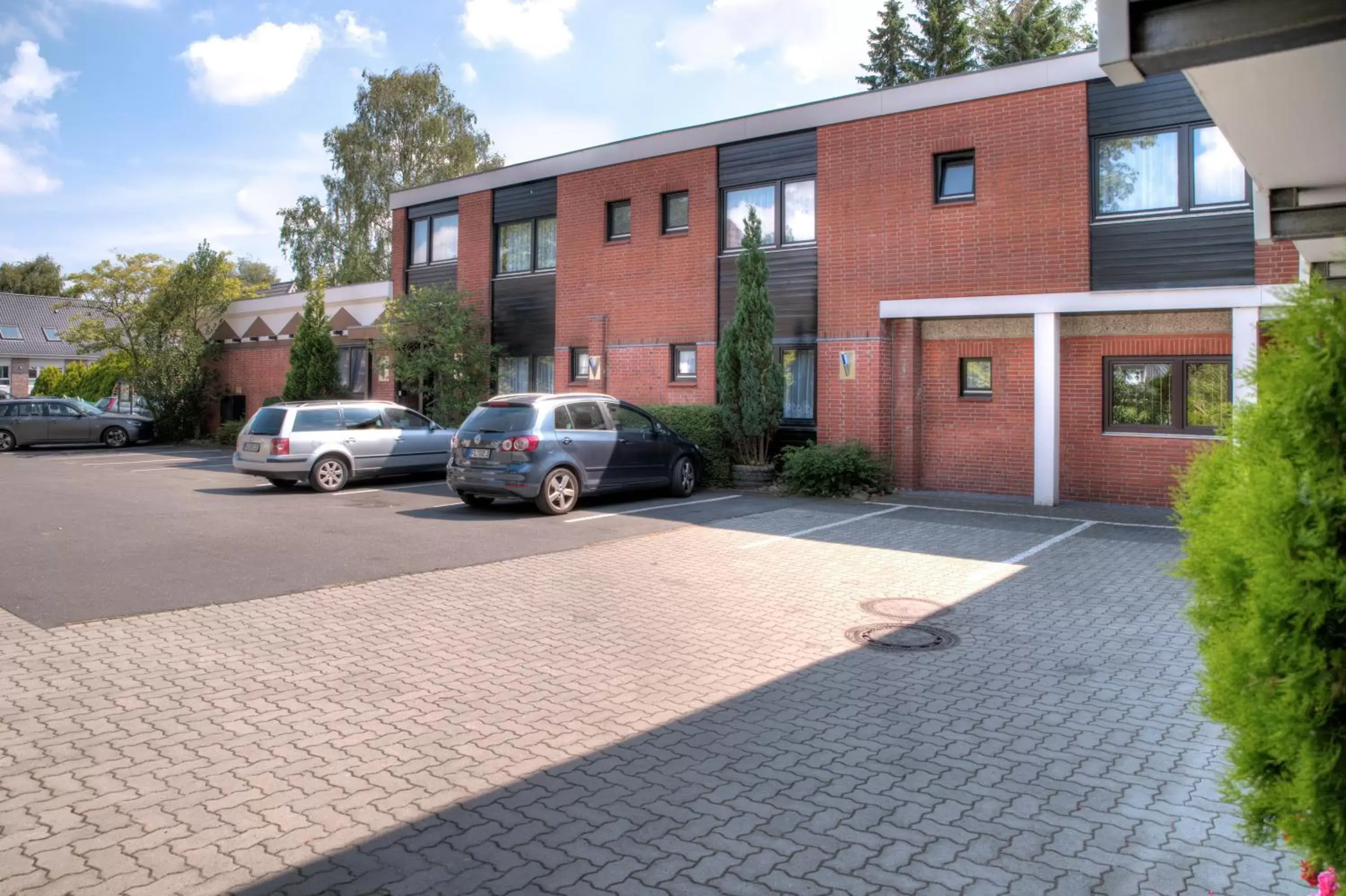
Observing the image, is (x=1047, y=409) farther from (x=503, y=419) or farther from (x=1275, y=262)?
(x=503, y=419)

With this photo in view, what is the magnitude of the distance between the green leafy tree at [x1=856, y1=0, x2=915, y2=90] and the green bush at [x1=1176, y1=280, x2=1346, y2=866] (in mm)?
37776

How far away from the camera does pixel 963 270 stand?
15516 millimetres

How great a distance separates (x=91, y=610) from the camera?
25.6 feet

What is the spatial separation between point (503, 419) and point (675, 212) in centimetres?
773

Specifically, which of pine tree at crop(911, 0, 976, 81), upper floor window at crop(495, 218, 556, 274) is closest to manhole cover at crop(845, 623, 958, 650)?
upper floor window at crop(495, 218, 556, 274)

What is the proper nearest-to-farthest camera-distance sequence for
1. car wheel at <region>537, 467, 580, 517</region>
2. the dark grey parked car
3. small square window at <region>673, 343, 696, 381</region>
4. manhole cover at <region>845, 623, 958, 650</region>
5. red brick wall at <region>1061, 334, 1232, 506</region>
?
manhole cover at <region>845, 623, 958, 650</region> < car wheel at <region>537, 467, 580, 517</region> < red brick wall at <region>1061, 334, 1232, 506</region> < small square window at <region>673, 343, 696, 381</region> < the dark grey parked car

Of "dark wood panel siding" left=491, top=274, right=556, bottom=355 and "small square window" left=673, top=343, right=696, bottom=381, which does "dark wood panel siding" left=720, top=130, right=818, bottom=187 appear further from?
"dark wood panel siding" left=491, top=274, right=556, bottom=355

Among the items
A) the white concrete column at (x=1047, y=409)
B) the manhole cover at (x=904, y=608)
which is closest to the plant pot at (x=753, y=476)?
the white concrete column at (x=1047, y=409)

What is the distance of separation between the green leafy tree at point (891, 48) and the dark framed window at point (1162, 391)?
25852 millimetres

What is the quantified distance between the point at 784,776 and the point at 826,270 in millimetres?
13588

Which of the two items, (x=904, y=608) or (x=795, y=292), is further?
(x=795, y=292)

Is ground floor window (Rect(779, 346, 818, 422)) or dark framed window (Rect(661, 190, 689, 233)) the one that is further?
dark framed window (Rect(661, 190, 689, 233))

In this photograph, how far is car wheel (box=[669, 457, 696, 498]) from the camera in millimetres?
15852

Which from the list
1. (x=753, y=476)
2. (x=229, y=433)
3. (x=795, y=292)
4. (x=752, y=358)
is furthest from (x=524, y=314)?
(x=229, y=433)
